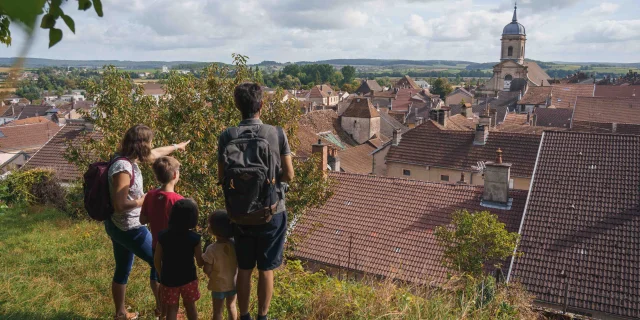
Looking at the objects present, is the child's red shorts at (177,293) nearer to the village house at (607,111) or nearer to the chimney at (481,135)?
the chimney at (481,135)

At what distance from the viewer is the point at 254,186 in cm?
374

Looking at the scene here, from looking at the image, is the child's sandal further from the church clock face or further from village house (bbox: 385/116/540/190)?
the church clock face

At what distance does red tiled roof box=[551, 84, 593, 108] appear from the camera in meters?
62.6

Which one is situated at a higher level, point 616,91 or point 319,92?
point 616,91

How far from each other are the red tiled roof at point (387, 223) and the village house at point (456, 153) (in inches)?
298

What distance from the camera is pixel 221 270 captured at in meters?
4.32

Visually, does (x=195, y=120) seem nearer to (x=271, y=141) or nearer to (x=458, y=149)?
(x=271, y=141)

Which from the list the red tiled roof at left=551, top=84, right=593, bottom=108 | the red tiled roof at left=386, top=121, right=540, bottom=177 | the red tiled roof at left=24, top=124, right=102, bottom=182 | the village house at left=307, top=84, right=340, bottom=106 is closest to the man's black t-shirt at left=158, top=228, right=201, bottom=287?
the red tiled roof at left=24, top=124, right=102, bottom=182

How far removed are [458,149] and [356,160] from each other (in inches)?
309

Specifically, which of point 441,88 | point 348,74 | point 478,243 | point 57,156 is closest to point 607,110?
point 478,243

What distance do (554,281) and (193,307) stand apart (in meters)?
11.2

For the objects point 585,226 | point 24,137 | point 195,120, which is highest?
point 195,120

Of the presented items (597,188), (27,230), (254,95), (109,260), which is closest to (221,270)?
(254,95)

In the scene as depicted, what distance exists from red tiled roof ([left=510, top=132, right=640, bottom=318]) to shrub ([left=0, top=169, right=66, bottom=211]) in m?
11.7
